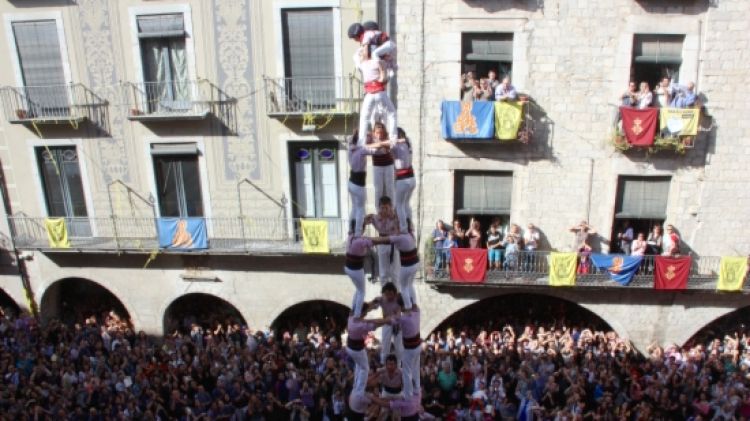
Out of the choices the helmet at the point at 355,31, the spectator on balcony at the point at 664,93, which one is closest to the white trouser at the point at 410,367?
the helmet at the point at 355,31

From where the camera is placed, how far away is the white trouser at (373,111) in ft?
25.6

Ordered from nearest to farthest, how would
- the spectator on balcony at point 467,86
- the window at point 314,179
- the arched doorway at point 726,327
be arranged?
the spectator on balcony at point 467,86 < the window at point 314,179 < the arched doorway at point 726,327

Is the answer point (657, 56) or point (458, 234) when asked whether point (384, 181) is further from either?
point (657, 56)

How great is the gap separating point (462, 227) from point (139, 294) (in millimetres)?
11398

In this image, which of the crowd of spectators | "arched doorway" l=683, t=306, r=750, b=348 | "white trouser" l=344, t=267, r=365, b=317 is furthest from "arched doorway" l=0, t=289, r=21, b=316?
"arched doorway" l=683, t=306, r=750, b=348

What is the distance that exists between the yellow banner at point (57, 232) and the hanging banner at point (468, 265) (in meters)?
12.9

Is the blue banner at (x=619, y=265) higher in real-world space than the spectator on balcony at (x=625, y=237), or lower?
lower

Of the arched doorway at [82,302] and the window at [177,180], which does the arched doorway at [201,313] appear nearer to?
the arched doorway at [82,302]

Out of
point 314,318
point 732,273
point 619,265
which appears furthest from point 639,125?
point 314,318

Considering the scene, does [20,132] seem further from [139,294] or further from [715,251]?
[715,251]

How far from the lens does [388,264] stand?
8414 millimetres

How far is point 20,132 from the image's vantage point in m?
18.2

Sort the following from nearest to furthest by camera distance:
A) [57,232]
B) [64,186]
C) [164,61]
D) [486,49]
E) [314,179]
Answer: [486,49] < [164,61] < [314,179] < [57,232] < [64,186]

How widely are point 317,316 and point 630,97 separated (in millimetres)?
12288
